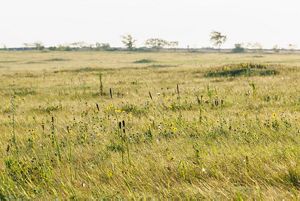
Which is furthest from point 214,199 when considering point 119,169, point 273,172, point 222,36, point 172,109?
point 222,36

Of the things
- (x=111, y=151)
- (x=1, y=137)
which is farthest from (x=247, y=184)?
(x=1, y=137)

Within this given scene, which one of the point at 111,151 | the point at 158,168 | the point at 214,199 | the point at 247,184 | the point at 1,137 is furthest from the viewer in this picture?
the point at 1,137

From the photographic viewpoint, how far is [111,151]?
5.88 meters

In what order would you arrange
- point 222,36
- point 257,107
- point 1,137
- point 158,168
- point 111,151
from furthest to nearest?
1. point 222,36
2. point 257,107
3. point 1,137
4. point 111,151
5. point 158,168

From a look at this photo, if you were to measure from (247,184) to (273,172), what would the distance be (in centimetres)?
34

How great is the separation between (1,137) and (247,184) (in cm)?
492

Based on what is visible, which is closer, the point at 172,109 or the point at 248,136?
the point at 248,136

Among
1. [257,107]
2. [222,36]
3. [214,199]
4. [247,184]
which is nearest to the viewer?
[214,199]

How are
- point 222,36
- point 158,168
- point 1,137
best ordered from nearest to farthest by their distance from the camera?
1. point 158,168
2. point 1,137
3. point 222,36

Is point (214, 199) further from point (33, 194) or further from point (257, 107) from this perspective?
point (257, 107)

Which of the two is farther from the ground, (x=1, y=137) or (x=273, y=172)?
(x=273, y=172)

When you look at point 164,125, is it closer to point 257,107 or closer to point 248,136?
point 248,136

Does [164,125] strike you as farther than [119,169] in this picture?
Yes

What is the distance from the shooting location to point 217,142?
6027 millimetres
